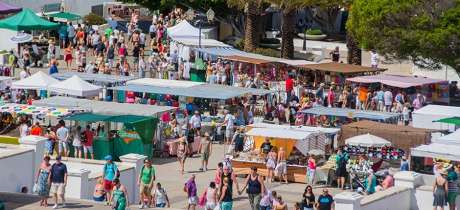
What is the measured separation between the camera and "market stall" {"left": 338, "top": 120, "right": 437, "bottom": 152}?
3681cm

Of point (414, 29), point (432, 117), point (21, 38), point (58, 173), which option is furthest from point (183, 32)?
point (58, 173)

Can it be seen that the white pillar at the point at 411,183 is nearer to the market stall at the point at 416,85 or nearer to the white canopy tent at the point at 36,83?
the white canopy tent at the point at 36,83

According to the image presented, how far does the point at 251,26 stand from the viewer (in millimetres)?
59750

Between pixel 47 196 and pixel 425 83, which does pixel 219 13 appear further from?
pixel 47 196

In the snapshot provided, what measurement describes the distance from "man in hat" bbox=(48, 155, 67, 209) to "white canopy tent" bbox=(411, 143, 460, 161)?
32.4 ft

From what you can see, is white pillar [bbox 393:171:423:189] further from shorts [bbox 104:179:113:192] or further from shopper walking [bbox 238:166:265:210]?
shorts [bbox 104:179:113:192]

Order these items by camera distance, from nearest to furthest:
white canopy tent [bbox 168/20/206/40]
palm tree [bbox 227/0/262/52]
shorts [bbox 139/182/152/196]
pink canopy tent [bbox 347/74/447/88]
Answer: shorts [bbox 139/182/152/196], pink canopy tent [bbox 347/74/447/88], white canopy tent [bbox 168/20/206/40], palm tree [bbox 227/0/262/52]

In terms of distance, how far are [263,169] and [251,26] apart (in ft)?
79.2

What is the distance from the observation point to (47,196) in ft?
91.2

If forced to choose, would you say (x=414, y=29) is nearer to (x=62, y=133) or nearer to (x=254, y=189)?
(x=62, y=133)

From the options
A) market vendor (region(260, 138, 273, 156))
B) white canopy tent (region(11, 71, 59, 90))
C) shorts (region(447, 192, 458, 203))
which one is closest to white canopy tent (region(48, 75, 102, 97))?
white canopy tent (region(11, 71, 59, 90))

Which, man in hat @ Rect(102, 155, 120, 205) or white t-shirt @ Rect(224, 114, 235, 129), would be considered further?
white t-shirt @ Rect(224, 114, 235, 129)

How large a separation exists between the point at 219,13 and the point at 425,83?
64.1 feet

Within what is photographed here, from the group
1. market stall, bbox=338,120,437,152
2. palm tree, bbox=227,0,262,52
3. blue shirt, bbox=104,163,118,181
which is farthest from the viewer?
palm tree, bbox=227,0,262,52
